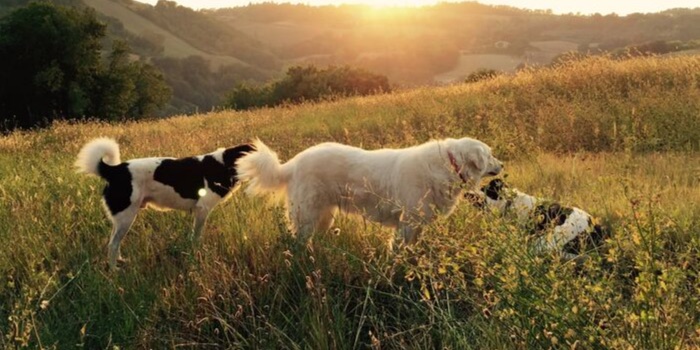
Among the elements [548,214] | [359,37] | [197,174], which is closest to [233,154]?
[197,174]

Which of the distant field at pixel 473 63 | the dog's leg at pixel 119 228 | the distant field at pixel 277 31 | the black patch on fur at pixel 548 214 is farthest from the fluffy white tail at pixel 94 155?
the distant field at pixel 277 31

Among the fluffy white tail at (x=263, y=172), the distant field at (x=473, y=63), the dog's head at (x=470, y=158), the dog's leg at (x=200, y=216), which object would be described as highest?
the dog's head at (x=470, y=158)

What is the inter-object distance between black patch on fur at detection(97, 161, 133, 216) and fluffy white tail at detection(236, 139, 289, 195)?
1101 millimetres

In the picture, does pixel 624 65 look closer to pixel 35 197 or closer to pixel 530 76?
pixel 530 76

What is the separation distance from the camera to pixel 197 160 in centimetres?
568

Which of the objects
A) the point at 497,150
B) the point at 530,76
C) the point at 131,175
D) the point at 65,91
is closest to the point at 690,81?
the point at 530,76

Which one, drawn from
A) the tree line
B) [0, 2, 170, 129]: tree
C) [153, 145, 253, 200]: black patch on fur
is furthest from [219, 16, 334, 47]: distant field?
[153, 145, 253, 200]: black patch on fur

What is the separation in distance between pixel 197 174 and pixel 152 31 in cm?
10654

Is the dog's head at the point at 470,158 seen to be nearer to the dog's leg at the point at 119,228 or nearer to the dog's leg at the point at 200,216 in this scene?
the dog's leg at the point at 200,216

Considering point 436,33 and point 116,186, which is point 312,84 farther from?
point 436,33

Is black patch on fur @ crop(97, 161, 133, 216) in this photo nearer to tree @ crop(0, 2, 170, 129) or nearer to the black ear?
the black ear

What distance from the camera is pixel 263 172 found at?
4785 millimetres

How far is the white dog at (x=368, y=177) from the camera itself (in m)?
4.37

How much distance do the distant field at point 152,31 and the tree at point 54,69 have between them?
5920 cm
